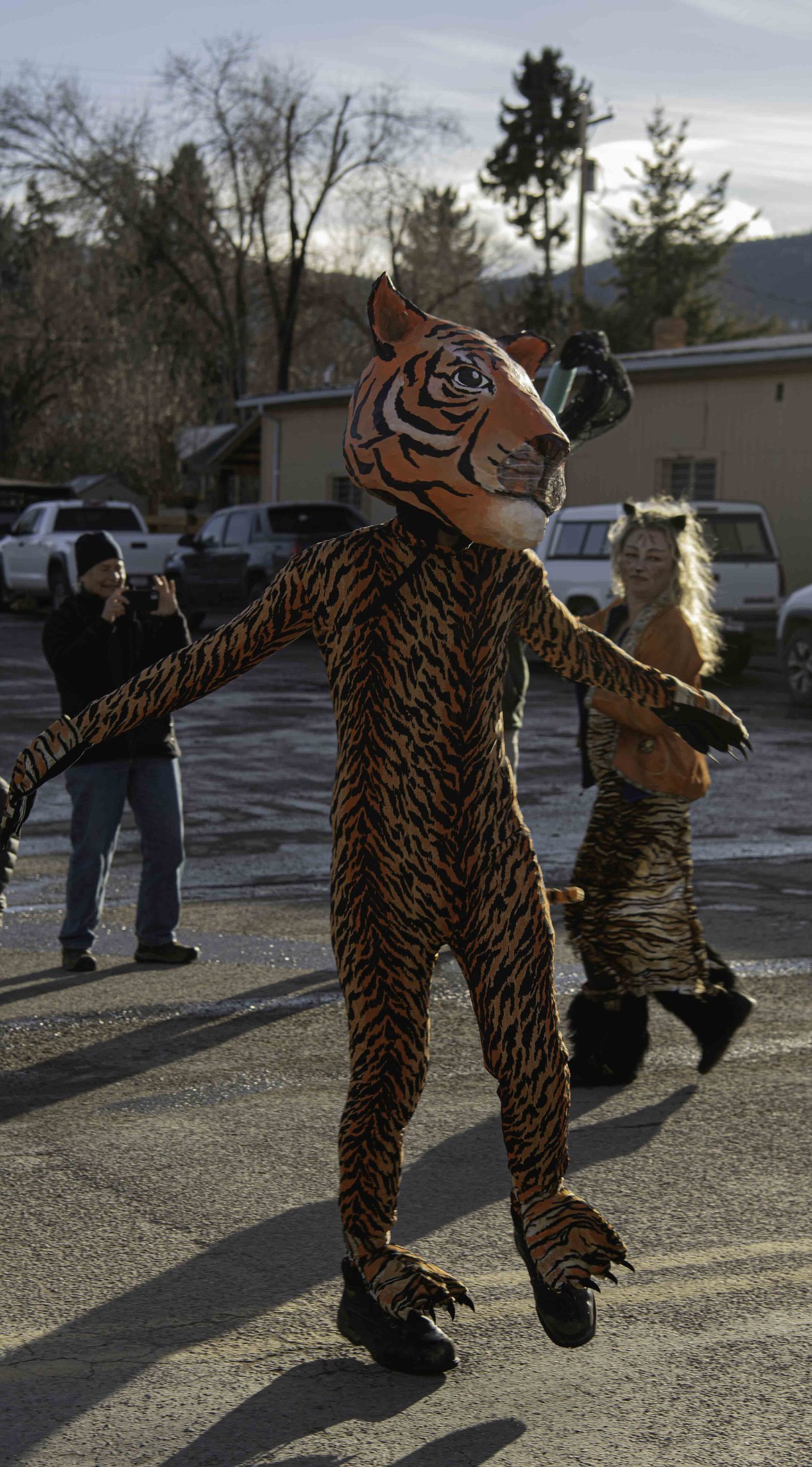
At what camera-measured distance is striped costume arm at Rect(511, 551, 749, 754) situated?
3768 mm

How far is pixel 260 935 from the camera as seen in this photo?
24.8 feet

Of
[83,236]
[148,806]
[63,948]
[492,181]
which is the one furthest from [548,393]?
[492,181]

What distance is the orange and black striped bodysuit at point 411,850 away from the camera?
11.5 feet

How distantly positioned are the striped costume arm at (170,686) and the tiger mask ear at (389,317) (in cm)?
48

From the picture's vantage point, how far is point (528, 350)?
3750 mm

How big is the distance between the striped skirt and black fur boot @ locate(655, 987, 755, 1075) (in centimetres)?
4

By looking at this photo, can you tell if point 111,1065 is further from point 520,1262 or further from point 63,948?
point 520,1262

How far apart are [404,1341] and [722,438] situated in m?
24.1

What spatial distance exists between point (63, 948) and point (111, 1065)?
58.7 inches

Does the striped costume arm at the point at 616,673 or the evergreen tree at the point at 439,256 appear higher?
the evergreen tree at the point at 439,256

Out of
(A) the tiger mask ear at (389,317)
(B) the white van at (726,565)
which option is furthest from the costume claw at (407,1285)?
(B) the white van at (726,565)

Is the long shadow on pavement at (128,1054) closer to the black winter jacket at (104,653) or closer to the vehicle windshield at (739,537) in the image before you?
the black winter jacket at (104,653)

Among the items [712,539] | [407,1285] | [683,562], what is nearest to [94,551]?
[683,562]

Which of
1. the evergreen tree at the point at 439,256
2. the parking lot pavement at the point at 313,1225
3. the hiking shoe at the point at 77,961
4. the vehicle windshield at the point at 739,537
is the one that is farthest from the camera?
the evergreen tree at the point at 439,256
